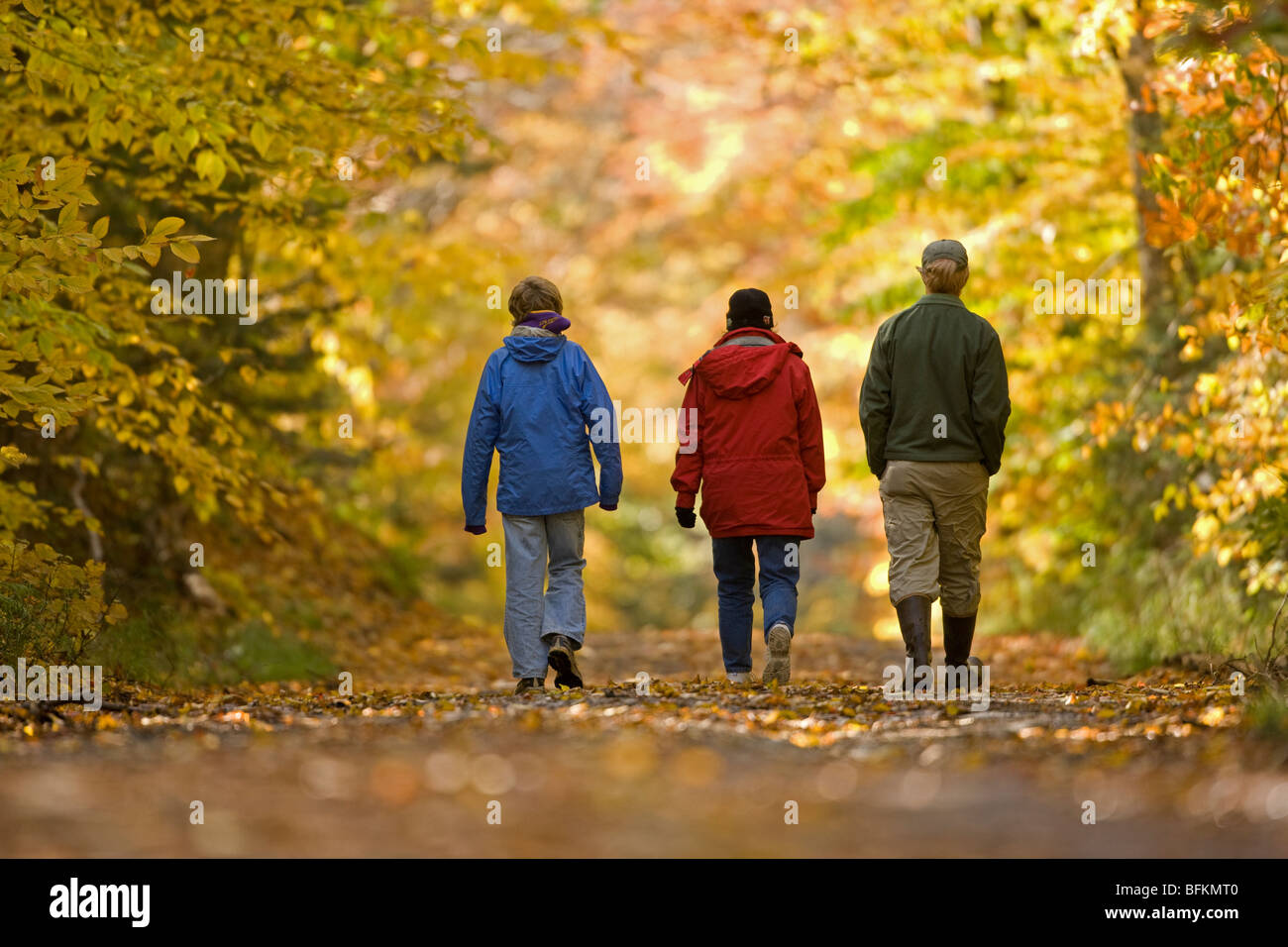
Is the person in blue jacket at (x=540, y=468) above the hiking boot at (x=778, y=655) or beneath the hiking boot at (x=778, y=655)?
above

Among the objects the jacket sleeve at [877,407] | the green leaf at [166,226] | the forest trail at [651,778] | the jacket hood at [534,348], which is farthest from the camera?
the jacket hood at [534,348]

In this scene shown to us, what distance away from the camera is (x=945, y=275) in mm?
7348

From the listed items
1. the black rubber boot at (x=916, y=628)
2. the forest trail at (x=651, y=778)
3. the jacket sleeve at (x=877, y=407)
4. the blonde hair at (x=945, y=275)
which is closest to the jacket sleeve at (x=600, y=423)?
the forest trail at (x=651, y=778)

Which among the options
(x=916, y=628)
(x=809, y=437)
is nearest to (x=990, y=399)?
(x=809, y=437)

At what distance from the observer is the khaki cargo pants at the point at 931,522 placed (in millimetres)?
7203

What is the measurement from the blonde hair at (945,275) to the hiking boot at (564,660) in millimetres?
2605

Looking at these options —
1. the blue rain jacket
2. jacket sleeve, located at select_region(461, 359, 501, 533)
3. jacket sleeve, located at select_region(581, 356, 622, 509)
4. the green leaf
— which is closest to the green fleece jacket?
jacket sleeve, located at select_region(581, 356, 622, 509)

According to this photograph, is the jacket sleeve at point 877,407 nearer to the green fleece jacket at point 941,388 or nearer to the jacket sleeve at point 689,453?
the green fleece jacket at point 941,388

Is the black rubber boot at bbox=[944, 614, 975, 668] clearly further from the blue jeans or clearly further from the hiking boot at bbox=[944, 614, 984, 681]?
the blue jeans

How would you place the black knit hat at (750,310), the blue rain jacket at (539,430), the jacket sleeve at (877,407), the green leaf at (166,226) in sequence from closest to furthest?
the green leaf at (166,226)
the jacket sleeve at (877,407)
the blue rain jacket at (539,430)
the black knit hat at (750,310)

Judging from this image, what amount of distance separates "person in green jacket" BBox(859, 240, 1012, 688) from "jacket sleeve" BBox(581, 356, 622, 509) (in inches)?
50.5

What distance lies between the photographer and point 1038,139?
12148 mm

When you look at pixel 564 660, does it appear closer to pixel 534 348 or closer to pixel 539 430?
pixel 539 430
